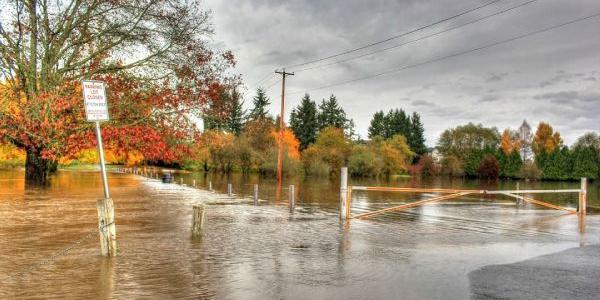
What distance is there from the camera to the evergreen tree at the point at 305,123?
120625mm

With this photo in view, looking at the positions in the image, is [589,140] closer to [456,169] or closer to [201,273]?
[456,169]

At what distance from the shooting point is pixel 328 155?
3674 inches

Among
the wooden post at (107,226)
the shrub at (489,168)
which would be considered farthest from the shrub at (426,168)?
the wooden post at (107,226)

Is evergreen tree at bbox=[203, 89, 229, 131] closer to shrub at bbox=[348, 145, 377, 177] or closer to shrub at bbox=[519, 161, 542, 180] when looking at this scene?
shrub at bbox=[348, 145, 377, 177]

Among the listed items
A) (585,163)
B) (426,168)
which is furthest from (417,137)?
(585,163)

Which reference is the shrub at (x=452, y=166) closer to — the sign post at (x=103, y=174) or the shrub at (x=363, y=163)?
the shrub at (x=363, y=163)

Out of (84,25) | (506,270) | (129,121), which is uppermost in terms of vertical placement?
(84,25)

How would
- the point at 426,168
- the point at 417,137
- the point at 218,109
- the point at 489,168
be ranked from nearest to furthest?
the point at 218,109 → the point at 489,168 → the point at 426,168 → the point at 417,137

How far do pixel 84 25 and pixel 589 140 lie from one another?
132973 mm

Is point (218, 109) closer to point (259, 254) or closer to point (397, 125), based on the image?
point (259, 254)

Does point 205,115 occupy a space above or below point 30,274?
above

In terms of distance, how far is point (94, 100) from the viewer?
9.04 m

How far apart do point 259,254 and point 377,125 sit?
439 ft

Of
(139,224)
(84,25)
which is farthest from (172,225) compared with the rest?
(84,25)
